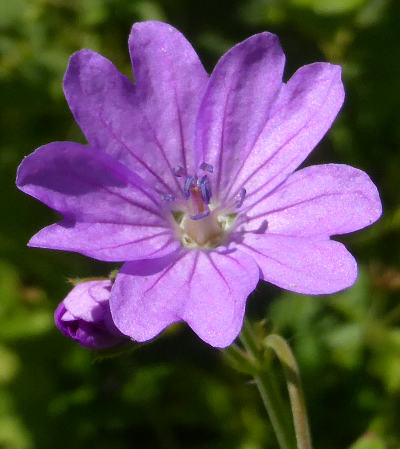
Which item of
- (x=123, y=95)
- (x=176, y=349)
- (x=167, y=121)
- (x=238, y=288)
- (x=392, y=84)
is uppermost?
(x=123, y=95)

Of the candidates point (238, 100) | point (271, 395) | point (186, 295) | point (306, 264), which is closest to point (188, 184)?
point (238, 100)

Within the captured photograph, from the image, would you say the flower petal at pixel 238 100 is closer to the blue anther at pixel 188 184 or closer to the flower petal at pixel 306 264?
the blue anther at pixel 188 184

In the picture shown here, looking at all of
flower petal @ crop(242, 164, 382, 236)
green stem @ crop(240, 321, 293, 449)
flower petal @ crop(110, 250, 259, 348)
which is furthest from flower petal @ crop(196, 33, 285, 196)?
green stem @ crop(240, 321, 293, 449)

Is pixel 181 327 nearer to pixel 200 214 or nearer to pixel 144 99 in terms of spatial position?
pixel 200 214

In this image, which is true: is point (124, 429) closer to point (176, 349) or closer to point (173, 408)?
point (173, 408)

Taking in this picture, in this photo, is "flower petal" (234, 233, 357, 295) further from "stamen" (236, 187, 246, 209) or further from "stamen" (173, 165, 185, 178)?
"stamen" (173, 165, 185, 178)

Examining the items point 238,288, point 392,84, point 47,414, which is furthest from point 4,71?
point 238,288

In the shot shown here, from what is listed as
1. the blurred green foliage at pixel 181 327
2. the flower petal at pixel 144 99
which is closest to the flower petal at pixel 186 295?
the flower petal at pixel 144 99

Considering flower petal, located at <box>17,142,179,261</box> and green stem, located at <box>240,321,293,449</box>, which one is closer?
flower petal, located at <box>17,142,179,261</box>
